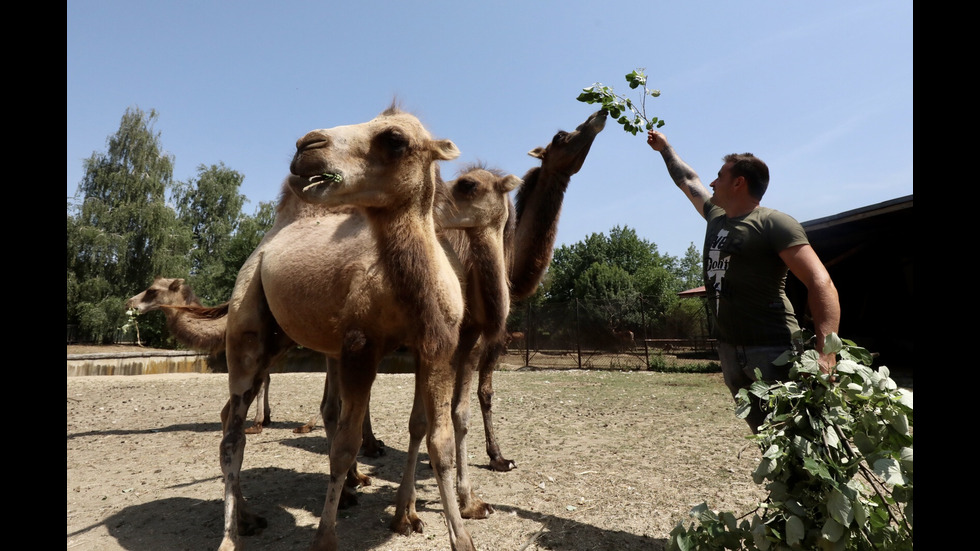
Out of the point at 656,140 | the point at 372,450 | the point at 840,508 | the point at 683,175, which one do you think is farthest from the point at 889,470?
the point at 372,450

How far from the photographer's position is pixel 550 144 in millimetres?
5922

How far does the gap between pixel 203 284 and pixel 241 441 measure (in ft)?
117

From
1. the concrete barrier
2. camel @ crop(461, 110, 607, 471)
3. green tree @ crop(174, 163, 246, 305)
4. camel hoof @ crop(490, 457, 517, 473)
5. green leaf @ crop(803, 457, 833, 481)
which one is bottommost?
the concrete barrier

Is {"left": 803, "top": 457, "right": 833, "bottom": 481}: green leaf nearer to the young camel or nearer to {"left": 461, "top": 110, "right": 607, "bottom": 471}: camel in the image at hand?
the young camel

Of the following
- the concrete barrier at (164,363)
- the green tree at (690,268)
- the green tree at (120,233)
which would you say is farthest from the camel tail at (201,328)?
the green tree at (690,268)

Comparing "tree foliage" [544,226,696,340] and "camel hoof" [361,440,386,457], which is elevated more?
"tree foliage" [544,226,696,340]

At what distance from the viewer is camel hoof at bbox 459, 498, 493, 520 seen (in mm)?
4062

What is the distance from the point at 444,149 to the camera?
349 centimetres

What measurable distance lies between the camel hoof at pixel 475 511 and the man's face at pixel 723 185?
2876mm

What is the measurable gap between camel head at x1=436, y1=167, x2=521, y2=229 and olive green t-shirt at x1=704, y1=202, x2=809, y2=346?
192 centimetres

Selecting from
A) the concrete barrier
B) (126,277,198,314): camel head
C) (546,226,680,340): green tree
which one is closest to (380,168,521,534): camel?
(126,277,198,314): camel head

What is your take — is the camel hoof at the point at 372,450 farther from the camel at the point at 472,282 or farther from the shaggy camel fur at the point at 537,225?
the camel at the point at 472,282
